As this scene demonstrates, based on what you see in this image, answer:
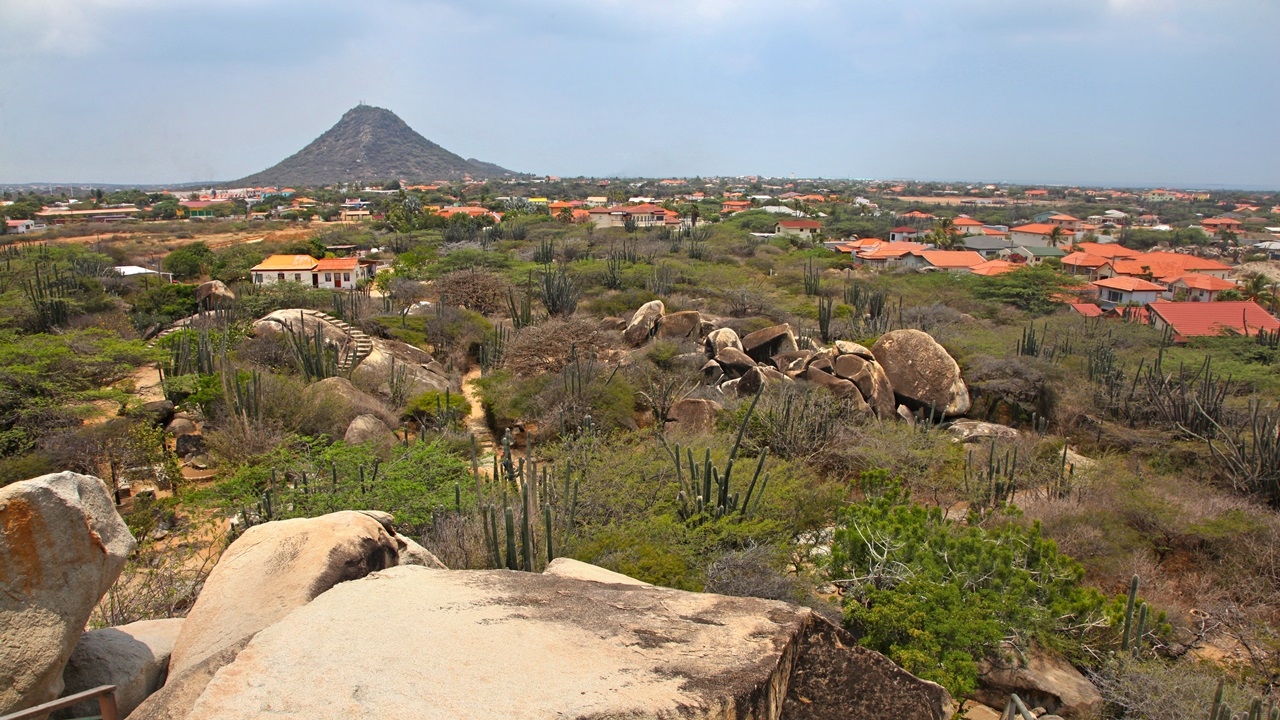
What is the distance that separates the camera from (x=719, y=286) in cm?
2364

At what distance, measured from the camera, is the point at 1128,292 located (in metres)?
33.8

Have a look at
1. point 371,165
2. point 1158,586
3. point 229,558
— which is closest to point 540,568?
point 229,558

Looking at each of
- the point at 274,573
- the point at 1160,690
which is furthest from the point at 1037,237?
the point at 274,573

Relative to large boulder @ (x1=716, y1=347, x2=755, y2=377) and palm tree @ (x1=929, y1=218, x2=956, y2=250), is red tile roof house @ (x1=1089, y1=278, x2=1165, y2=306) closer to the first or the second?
palm tree @ (x1=929, y1=218, x2=956, y2=250)

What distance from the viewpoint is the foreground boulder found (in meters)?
3.01

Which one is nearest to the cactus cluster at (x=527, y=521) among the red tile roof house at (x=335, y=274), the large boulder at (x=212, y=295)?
the large boulder at (x=212, y=295)

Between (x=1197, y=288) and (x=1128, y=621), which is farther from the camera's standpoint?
(x=1197, y=288)

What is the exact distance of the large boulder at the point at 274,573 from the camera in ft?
14.0

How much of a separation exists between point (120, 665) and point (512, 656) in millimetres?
2391

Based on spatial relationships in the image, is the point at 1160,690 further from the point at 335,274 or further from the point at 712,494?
the point at 335,274

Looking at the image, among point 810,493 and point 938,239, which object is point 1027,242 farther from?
point 810,493

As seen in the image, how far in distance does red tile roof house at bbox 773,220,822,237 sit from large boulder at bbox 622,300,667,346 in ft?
131

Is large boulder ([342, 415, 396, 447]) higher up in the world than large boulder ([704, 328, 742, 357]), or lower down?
lower down

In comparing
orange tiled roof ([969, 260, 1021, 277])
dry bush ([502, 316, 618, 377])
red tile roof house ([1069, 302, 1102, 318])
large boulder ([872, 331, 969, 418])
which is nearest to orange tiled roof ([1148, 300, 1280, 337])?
red tile roof house ([1069, 302, 1102, 318])
